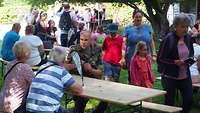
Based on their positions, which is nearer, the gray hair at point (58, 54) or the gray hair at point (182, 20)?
the gray hair at point (58, 54)

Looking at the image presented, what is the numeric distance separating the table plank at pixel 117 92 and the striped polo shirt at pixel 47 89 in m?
0.59

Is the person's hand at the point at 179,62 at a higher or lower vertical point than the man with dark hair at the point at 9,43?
higher

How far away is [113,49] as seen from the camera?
29.1ft

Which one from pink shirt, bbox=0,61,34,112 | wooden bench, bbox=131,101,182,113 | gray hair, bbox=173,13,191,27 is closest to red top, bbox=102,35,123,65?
wooden bench, bbox=131,101,182,113

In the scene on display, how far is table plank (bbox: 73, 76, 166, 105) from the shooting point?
5.42 metres

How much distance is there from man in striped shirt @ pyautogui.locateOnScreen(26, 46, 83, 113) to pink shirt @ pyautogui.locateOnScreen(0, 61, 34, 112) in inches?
15.7

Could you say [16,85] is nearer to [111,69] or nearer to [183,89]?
[183,89]

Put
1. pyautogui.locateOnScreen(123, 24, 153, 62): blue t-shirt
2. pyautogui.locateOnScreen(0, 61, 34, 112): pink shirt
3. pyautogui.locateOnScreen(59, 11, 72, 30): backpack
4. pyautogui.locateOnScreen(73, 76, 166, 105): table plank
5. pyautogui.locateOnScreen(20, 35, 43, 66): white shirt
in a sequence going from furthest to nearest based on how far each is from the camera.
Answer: pyautogui.locateOnScreen(59, 11, 72, 30): backpack < pyautogui.locateOnScreen(20, 35, 43, 66): white shirt < pyautogui.locateOnScreen(123, 24, 153, 62): blue t-shirt < pyautogui.locateOnScreen(0, 61, 34, 112): pink shirt < pyautogui.locateOnScreen(73, 76, 166, 105): table plank

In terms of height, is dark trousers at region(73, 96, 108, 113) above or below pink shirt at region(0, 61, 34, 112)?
below

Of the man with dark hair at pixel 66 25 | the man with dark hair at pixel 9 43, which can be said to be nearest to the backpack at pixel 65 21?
the man with dark hair at pixel 66 25

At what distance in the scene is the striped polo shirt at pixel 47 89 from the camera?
5152 mm

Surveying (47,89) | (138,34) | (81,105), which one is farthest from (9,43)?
(47,89)

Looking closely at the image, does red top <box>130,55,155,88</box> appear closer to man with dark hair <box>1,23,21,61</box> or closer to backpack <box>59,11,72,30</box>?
man with dark hair <box>1,23,21,61</box>

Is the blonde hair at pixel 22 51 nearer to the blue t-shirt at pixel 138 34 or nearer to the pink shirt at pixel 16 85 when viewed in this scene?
the pink shirt at pixel 16 85
